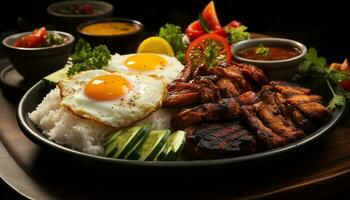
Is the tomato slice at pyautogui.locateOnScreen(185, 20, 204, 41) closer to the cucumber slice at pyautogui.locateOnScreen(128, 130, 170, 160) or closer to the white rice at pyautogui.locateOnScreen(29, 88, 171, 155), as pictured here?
the white rice at pyautogui.locateOnScreen(29, 88, 171, 155)

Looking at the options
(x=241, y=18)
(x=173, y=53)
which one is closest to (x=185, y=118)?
(x=173, y=53)

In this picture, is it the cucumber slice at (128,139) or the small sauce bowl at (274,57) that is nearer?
the cucumber slice at (128,139)

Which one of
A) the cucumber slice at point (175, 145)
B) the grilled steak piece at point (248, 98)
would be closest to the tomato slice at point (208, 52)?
the grilled steak piece at point (248, 98)

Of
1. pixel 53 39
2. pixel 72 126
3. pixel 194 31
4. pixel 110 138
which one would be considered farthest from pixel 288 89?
pixel 53 39

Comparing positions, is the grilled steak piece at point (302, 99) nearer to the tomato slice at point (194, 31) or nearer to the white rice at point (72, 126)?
the white rice at point (72, 126)

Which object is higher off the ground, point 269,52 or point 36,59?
point 269,52

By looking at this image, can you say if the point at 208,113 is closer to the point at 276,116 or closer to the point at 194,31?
the point at 276,116

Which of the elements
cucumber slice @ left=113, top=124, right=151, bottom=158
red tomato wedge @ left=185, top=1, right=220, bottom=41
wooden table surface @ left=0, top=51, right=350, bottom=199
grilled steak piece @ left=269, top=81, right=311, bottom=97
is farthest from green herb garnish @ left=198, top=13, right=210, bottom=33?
cucumber slice @ left=113, top=124, right=151, bottom=158
